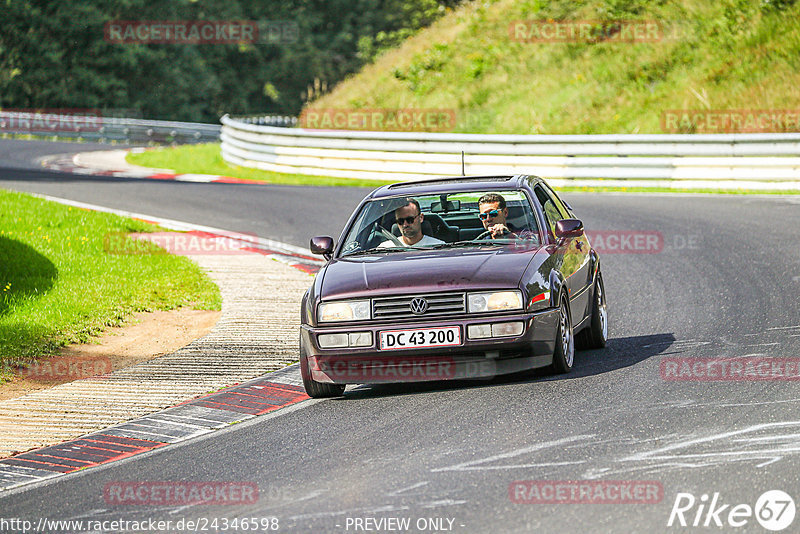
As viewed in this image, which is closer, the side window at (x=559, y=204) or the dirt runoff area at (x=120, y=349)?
the dirt runoff area at (x=120, y=349)

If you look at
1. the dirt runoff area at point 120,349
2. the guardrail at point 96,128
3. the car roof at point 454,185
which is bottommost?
the dirt runoff area at point 120,349

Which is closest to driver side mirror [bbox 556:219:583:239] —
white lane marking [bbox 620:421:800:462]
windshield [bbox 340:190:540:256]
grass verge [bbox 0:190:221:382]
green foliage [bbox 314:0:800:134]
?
windshield [bbox 340:190:540:256]

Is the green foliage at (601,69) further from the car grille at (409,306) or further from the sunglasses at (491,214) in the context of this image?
the car grille at (409,306)

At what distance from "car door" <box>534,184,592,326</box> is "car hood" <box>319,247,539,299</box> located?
0.39m

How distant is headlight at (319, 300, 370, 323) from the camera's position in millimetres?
8297

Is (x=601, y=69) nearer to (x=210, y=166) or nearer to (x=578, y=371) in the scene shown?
Answer: (x=210, y=166)

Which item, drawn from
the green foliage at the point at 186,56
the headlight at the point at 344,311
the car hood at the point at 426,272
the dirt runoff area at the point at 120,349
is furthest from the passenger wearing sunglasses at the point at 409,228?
the green foliage at the point at 186,56

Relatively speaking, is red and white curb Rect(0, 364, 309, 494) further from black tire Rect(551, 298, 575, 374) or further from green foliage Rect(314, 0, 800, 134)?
green foliage Rect(314, 0, 800, 134)

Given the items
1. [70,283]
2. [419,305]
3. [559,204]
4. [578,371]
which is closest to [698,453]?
[419,305]

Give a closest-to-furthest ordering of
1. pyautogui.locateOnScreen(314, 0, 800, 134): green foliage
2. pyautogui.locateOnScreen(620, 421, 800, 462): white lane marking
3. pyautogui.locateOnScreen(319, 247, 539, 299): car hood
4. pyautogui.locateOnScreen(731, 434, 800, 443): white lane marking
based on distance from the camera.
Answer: pyautogui.locateOnScreen(620, 421, 800, 462): white lane marking
pyautogui.locateOnScreen(731, 434, 800, 443): white lane marking
pyautogui.locateOnScreen(319, 247, 539, 299): car hood
pyautogui.locateOnScreen(314, 0, 800, 134): green foliage

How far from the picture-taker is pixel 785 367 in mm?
8555

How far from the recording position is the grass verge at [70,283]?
37.1 ft

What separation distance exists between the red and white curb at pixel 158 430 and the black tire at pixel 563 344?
72.7 inches

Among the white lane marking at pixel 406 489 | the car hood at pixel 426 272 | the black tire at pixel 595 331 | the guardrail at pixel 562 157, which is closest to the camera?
the white lane marking at pixel 406 489
